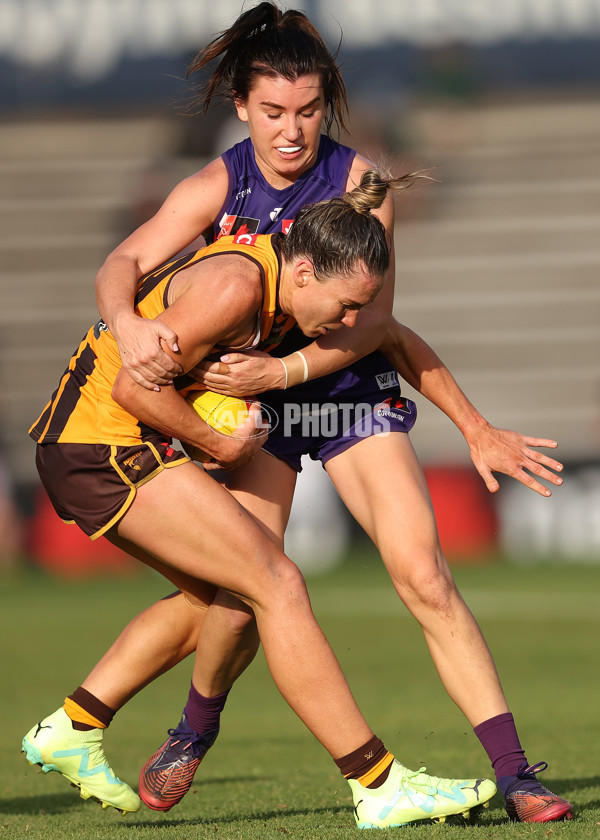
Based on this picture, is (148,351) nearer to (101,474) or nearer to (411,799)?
(101,474)

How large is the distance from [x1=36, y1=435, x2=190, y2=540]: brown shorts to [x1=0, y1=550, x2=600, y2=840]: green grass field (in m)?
0.99

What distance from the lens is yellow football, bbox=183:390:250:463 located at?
3879 millimetres

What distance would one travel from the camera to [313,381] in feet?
14.3

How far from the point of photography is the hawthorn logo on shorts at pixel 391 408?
4332 millimetres

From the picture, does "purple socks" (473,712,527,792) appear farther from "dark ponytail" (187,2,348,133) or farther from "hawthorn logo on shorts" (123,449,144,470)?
"dark ponytail" (187,2,348,133)

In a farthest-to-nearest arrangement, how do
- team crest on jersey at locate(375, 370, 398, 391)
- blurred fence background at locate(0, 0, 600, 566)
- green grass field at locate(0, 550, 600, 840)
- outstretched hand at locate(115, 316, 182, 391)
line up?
blurred fence background at locate(0, 0, 600, 566) → team crest on jersey at locate(375, 370, 398, 391) → green grass field at locate(0, 550, 600, 840) → outstretched hand at locate(115, 316, 182, 391)

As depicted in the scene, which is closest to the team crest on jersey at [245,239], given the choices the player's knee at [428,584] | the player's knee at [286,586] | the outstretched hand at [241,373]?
the outstretched hand at [241,373]

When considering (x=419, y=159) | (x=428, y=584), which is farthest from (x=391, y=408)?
(x=419, y=159)

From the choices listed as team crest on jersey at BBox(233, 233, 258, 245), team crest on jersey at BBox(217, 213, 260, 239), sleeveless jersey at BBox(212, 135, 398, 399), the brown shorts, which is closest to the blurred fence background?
sleeveless jersey at BBox(212, 135, 398, 399)

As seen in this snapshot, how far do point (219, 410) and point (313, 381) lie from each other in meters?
0.57

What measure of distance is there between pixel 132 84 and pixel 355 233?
1663cm

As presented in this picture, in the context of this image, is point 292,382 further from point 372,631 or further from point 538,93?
point 538,93

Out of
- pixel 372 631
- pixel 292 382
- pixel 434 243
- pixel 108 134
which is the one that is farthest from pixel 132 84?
pixel 292 382

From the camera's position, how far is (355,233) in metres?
3.67
